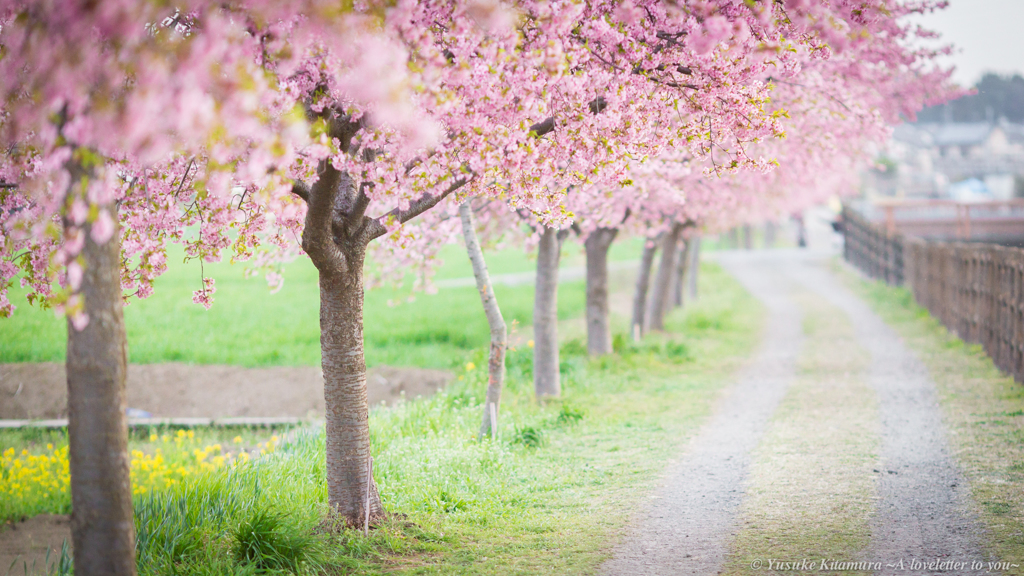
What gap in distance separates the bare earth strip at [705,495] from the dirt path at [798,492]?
12 millimetres

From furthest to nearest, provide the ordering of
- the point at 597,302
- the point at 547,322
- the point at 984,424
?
the point at 597,302, the point at 547,322, the point at 984,424

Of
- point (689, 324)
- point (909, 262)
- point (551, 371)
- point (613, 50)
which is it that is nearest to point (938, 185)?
point (909, 262)

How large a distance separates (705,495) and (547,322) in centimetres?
522

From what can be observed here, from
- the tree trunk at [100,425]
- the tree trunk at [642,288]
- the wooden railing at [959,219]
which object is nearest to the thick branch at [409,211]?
the tree trunk at [100,425]

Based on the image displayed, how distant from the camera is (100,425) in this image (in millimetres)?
3969

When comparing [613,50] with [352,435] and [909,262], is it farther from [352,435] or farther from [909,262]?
[909,262]

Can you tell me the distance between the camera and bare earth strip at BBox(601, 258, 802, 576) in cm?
573

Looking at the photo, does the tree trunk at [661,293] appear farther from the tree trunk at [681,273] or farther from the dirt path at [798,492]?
the dirt path at [798,492]

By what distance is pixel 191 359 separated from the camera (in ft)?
53.0

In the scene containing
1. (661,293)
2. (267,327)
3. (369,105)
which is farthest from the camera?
(661,293)

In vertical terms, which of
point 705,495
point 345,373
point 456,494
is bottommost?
point 705,495

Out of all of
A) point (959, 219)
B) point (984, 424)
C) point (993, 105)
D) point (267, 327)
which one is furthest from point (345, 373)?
point (993, 105)

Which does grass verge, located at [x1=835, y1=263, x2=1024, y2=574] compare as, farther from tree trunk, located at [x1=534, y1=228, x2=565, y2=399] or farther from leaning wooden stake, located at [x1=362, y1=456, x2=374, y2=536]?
tree trunk, located at [x1=534, y1=228, x2=565, y2=399]

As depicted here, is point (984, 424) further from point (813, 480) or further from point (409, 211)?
point (409, 211)
